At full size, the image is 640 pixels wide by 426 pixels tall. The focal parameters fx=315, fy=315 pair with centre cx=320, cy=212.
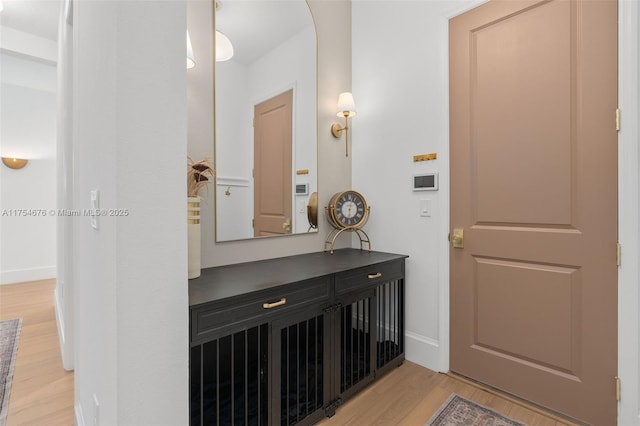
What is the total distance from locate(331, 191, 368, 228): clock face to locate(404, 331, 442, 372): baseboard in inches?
36.7

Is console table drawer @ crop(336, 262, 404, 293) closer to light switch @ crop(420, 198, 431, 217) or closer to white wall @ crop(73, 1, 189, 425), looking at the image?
light switch @ crop(420, 198, 431, 217)

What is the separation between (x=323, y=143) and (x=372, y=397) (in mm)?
1797

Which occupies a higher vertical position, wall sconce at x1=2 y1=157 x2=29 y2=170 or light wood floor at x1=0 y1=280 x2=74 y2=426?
wall sconce at x1=2 y1=157 x2=29 y2=170

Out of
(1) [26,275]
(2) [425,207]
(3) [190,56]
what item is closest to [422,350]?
(2) [425,207]

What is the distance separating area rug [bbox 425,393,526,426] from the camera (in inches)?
65.6

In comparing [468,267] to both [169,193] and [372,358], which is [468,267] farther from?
[169,193]

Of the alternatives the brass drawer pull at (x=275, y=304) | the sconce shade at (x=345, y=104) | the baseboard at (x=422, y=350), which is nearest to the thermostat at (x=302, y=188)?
the sconce shade at (x=345, y=104)

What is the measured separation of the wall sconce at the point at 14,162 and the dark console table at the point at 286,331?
185 inches

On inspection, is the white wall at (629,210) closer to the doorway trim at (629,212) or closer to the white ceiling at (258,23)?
the doorway trim at (629,212)

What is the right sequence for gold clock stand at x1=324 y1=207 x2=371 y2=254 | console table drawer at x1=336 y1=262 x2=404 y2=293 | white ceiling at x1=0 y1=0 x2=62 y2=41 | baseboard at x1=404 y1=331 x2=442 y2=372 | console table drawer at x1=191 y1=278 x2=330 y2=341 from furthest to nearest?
white ceiling at x1=0 y1=0 x2=62 y2=41
gold clock stand at x1=324 y1=207 x2=371 y2=254
baseboard at x1=404 y1=331 x2=442 y2=372
console table drawer at x1=336 y1=262 x2=404 y2=293
console table drawer at x1=191 y1=278 x2=330 y2=341

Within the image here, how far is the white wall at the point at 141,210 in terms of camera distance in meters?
0.88

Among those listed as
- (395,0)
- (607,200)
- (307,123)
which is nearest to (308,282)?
(307,123)

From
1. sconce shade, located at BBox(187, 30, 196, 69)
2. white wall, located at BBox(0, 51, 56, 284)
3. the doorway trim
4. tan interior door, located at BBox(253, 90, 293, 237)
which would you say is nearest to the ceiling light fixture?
sconce shade, located at BBox(187, 30, 196, 69)

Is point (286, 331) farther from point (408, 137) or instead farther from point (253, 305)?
point (408, 137)
